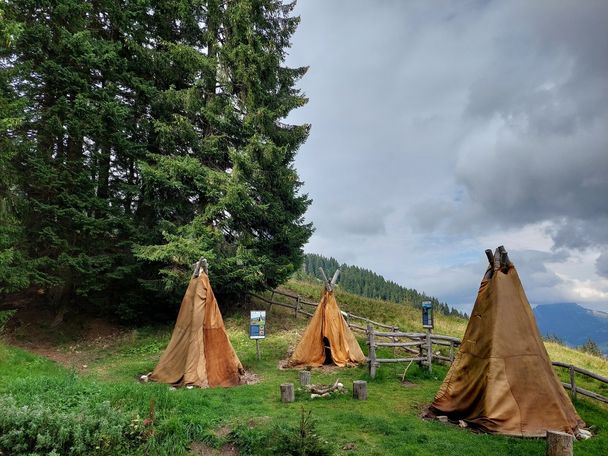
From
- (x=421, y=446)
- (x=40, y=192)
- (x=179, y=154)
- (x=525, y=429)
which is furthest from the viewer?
(x=179, y=154)

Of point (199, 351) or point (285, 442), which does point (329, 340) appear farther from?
point (285, 442)

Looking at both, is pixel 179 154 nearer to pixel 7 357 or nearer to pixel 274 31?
pixel 274 31

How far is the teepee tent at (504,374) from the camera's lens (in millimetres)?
7258

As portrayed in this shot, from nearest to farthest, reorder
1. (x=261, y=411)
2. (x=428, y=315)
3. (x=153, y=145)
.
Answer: (x=261, y=411) → (x=428, y=315) → (x=153, y=145)

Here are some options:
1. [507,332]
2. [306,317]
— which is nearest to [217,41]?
[306,317]

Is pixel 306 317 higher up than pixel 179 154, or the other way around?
pixel 179 154

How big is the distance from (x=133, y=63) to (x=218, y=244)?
9611mm

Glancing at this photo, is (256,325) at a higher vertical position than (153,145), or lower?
lower

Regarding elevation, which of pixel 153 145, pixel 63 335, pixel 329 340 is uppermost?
pixel 153 145

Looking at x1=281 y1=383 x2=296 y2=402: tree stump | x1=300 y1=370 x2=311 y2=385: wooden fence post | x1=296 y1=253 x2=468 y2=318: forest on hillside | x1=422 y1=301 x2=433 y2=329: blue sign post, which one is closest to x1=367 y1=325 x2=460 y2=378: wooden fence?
x1=422 y1=301 x2=433 y2=329: blue sign post

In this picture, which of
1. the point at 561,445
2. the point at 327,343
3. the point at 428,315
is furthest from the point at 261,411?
the point at 428,315

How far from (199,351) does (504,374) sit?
25.4ft

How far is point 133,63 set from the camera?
60.3ft

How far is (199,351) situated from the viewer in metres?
11.2
